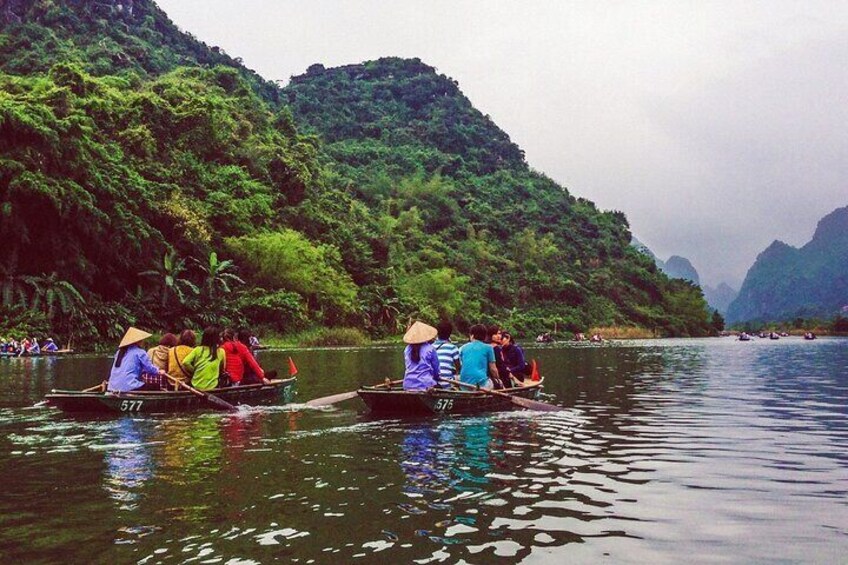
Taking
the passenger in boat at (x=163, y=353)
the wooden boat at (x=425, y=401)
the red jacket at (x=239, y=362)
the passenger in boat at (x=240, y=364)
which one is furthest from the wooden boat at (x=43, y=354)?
the wooden boat at (x=425, y=401)

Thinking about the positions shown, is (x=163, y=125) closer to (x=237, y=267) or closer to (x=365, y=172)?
(x=237, y=267)

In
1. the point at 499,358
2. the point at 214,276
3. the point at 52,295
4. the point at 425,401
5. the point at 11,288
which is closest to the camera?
the point at 425,401

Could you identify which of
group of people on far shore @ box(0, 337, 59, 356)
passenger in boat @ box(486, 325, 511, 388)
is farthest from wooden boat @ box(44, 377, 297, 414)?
group of people on far shore @ box(0, 337, 59, 356)

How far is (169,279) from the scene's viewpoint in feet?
144

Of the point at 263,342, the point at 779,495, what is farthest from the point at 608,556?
the point at 263,342

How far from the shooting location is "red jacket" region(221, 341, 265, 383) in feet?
52.3

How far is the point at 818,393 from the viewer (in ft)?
61.3

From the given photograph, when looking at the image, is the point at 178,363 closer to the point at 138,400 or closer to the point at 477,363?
the point at 138,400

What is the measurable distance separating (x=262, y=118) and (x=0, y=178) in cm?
4176

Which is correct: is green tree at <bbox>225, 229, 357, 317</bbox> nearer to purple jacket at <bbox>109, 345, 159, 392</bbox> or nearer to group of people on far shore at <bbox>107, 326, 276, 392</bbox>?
group of people on far shore at <bbox>107, 326, 276, 392</bbox>

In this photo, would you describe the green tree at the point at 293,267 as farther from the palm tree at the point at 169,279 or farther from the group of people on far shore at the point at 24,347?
the group of people on far shore at the point at 24,347

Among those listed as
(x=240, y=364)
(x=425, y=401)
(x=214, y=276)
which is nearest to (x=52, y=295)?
(x=214, y=276)

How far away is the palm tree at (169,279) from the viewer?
145 feet

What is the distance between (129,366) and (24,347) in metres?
23.9
